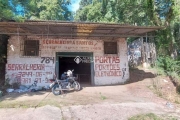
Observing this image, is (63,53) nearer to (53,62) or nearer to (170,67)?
(53,62)

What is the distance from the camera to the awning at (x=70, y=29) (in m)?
8.19

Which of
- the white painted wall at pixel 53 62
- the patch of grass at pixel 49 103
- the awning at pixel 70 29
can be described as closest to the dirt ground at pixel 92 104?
the patch of grass at pixel 49 103

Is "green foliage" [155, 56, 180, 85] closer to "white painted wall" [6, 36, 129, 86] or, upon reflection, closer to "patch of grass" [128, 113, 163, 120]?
"white painted wall" [6, 36, 129, 86]

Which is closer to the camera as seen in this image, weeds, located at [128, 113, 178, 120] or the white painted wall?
weeds, located at [128, 113, 178, 120]

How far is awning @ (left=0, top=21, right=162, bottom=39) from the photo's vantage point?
8188 mm

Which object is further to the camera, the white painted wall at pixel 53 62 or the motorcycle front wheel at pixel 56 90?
the white painted wall at pixel 53 62

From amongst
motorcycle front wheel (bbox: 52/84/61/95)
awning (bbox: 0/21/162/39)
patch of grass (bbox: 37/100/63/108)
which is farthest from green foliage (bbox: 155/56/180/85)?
patch of grass (bbox: 37/100/63/108)

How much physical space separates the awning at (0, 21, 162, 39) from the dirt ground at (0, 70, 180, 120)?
2.89m

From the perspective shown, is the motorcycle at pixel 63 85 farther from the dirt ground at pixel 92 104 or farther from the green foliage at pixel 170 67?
the green foliage at pixel 170 67

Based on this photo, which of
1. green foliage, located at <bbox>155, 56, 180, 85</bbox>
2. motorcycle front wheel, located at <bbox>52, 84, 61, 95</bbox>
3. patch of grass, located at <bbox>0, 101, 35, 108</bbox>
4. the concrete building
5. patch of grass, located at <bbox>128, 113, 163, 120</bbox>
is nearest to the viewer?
patch of grass, located at <bbox>128, 113, 163, 120</bbox>

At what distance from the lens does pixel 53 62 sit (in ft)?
35.3

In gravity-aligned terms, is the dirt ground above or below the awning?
below

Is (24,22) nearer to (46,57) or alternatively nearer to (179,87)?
(46,57)

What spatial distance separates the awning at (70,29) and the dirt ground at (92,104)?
9.48ft
